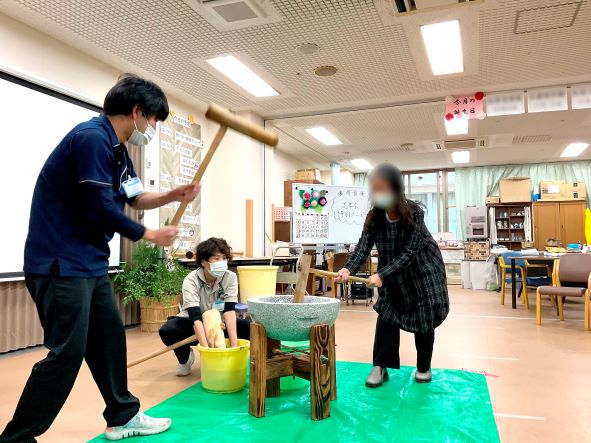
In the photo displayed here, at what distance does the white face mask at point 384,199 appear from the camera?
95.6 inches

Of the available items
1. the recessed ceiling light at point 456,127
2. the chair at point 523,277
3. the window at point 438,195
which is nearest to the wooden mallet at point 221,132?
the chair at point 523,277

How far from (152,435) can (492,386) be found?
1819 mm

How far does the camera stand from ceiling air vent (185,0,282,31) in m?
3.35

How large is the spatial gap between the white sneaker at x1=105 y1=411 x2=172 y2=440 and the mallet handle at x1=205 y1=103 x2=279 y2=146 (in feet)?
4.03

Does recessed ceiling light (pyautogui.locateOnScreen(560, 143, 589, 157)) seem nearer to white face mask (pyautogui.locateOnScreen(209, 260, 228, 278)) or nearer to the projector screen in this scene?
white face mask (pyautogui.locateOnScreen(209, 260, 228, 278))

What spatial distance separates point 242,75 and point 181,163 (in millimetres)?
1312

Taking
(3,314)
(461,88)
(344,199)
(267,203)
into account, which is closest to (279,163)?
(267,203)

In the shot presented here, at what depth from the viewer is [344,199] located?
19.9ft

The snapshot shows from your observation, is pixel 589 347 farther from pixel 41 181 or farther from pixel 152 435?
pixel 41 181

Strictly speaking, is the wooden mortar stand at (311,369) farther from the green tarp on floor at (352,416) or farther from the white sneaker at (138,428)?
the white sneaker at (138,428)

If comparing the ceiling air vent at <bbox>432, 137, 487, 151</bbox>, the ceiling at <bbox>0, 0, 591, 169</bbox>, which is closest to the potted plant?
the ceiling at <bbox>0, 0, 591, 169</bbox>

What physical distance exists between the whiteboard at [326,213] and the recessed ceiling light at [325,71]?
4.95ft

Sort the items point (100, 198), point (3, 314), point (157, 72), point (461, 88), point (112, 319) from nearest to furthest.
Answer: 1. point (100, 198)
2. point (112, 319)
3. point (3, 314)
4. point (157, 72)
5. point (461, 88)

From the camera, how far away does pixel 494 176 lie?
10398 mm
